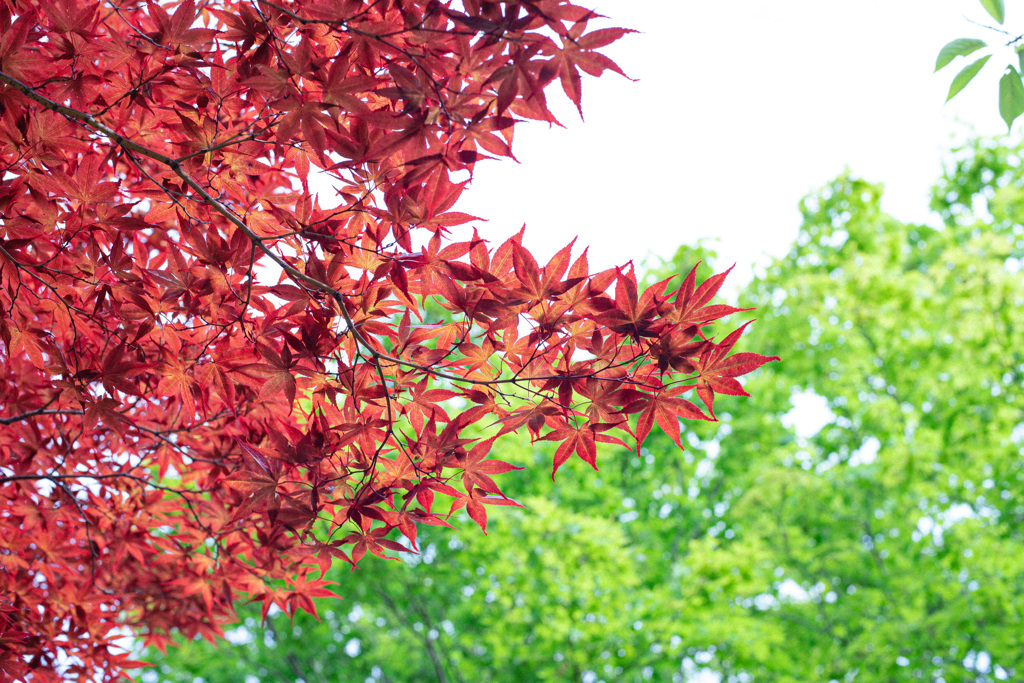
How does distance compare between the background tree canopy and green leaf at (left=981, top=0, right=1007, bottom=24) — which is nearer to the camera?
green leaf at (left=981, top=0, right=1007, bottom=24)

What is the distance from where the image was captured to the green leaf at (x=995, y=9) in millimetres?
1234

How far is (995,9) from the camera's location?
1.24 meters

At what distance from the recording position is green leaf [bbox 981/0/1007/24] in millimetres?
1234

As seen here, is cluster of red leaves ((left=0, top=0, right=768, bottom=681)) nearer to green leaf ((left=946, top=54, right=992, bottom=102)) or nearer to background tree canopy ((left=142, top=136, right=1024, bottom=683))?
green leaf ((left=946, top=54, right=992, bottom=102))

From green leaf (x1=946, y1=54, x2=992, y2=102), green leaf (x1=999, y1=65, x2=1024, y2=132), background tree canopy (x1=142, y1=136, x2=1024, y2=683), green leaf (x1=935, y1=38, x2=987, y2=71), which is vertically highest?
background tree canopy (x1=142, y1=136, x2=1024, y2=683)

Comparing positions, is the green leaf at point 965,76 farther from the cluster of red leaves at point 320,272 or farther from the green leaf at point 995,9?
the cluster of red leaves at point 320,272

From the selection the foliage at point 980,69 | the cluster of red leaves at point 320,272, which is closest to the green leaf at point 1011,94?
the foliage at point 980,69

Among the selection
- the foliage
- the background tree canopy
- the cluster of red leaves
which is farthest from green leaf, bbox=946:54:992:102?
the background tree canopy

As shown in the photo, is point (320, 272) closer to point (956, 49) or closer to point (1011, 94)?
point (956, 49)

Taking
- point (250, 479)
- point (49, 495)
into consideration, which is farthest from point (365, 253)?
point (49, 495)

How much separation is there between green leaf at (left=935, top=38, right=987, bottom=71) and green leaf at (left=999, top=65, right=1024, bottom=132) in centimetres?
9

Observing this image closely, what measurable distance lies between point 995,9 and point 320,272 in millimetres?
1460

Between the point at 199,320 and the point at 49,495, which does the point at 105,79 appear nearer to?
the point at 199,320

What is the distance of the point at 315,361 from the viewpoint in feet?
4.98
